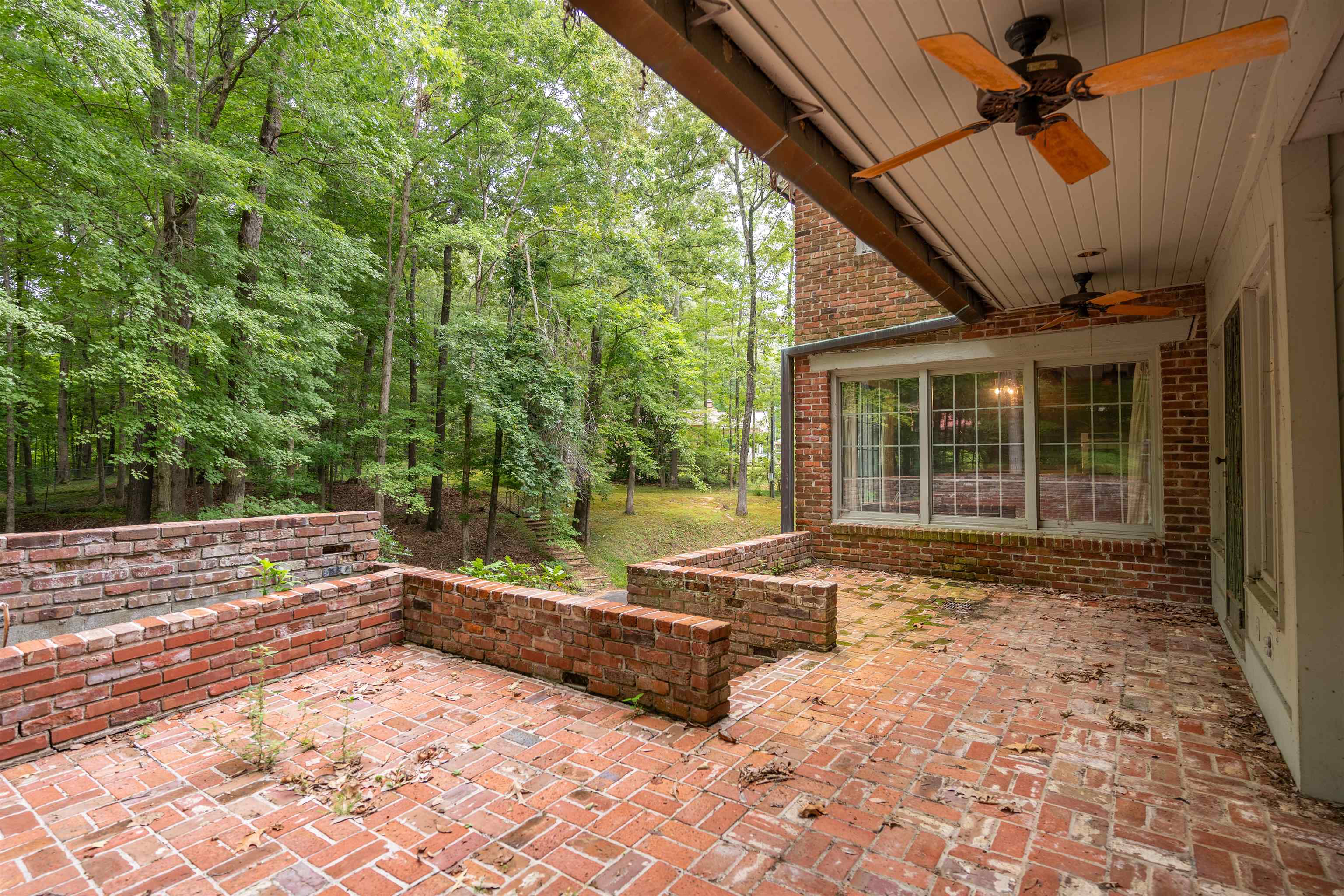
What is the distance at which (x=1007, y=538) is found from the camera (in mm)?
5516

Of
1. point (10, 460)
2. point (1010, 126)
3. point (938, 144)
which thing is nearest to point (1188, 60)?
Answer: point (938, 144)

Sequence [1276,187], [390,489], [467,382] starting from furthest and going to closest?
1. [467,382]
2. [390,489]
3. [1276,187]

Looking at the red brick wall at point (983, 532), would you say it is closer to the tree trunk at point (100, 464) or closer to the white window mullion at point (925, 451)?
the white window mullion at point (925, 451)

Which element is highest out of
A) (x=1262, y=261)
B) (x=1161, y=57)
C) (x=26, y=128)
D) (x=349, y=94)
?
(x=349, y=94)

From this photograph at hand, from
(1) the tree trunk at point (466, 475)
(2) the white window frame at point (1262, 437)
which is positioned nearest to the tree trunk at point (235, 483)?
(1) the tree trunk at point (466, 475)

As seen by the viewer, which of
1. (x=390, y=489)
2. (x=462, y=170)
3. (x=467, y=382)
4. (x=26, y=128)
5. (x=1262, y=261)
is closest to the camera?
(x=1262, y=261)

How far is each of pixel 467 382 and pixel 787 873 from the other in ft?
31.6

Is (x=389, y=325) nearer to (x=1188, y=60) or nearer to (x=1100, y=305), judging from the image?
(x=1100, y=305)

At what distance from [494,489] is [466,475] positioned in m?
0.96

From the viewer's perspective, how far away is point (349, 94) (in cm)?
812

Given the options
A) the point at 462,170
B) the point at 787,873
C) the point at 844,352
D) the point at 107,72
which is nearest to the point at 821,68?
the point at 787,873

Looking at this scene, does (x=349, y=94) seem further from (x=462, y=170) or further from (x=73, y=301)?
(x=73, y=301)

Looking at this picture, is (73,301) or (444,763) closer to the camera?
(444,763)

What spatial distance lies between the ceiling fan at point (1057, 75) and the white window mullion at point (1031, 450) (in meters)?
3.76
